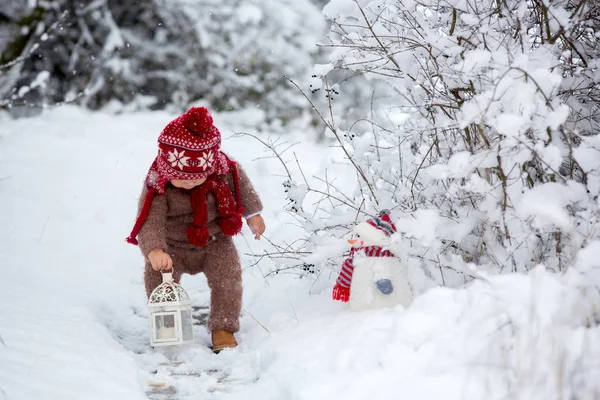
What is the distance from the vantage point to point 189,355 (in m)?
3.27

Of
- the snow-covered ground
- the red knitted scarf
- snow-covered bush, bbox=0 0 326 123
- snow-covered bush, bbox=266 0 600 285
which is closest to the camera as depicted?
the snow-covered ground

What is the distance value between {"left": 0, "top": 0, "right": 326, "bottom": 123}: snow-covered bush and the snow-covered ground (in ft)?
12.4

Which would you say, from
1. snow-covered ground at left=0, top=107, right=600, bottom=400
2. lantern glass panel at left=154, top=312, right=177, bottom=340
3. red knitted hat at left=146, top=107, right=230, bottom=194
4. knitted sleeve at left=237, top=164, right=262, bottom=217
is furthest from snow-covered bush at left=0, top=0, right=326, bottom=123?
lantern glass panel at left=154, top=312, right=177, bottom=340

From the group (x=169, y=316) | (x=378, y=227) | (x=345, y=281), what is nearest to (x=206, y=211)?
(x=169, y=316)

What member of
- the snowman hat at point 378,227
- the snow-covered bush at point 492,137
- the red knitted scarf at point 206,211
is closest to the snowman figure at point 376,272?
the snowman hat at point 378,227

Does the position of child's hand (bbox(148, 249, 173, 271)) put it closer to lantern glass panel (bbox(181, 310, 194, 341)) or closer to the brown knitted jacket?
→ the brown knitted jacket

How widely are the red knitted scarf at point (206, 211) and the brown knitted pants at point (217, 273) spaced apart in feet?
0.50

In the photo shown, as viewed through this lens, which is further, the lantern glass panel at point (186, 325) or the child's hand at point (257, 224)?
the child's hand at point (257, 224)

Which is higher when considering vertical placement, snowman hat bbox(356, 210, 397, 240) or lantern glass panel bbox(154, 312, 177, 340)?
snowman hat bbox(356, 210, 397, 240)

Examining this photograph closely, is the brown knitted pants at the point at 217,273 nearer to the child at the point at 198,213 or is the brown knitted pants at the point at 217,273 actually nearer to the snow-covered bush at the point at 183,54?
the child at the point at 198,213

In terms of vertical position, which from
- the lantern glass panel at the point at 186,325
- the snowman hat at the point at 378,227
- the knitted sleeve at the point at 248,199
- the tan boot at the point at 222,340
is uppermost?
the knitted sleeve at the point at 248,199

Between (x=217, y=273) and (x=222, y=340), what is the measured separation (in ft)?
1.40

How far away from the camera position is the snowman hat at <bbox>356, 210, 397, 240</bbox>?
120 inches

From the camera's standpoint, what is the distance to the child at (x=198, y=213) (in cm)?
330
